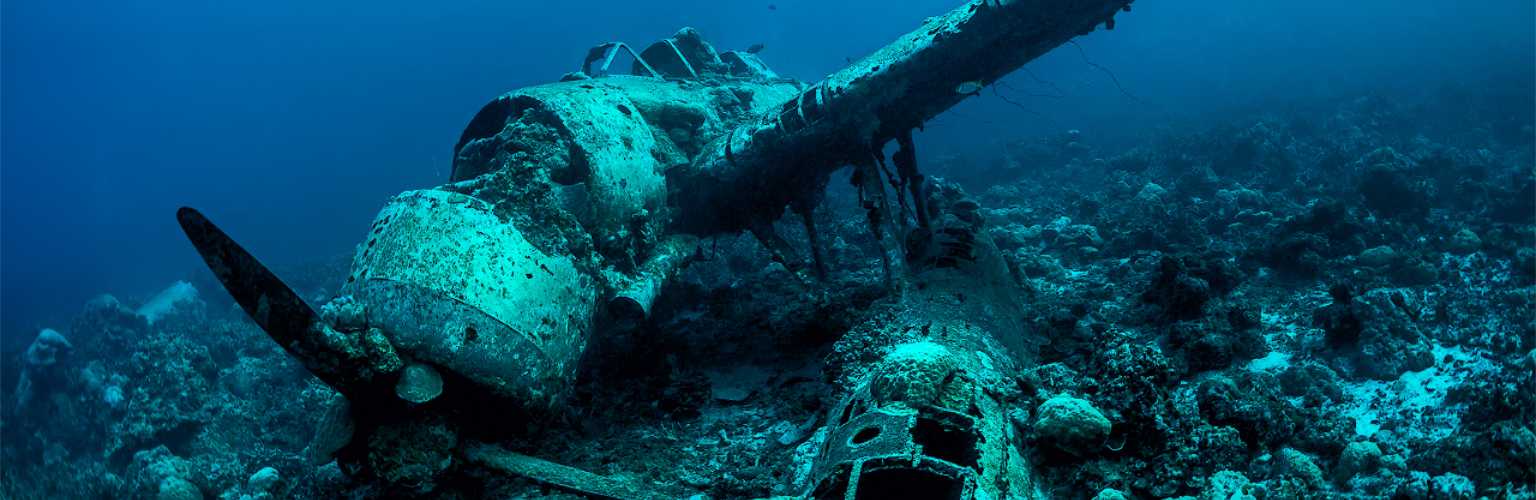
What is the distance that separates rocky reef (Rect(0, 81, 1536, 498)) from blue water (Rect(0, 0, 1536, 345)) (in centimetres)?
353

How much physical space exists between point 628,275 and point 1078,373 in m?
3.76

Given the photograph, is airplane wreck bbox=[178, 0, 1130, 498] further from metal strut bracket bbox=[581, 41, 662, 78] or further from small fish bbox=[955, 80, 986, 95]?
metal strut bracket bbox=[581, 41, 662, 78]

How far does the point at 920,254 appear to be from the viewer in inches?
259

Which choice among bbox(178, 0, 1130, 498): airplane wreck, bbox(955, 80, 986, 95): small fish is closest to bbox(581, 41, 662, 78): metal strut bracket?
bbox(178, 0, 1130, 498): airplane wreck

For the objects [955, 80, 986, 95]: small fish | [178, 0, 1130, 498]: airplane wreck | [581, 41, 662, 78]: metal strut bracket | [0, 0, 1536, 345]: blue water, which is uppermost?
[0, 0, 1536, 345]: blue water

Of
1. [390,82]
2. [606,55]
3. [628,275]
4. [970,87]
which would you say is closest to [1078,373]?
[970,87]

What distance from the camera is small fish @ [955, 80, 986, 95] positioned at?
5.97 m

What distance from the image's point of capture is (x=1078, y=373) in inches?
196

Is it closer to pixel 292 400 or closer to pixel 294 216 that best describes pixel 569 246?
pixel 292 400

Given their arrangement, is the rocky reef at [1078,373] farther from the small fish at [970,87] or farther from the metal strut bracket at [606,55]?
the metal strut bracket at [606,55]

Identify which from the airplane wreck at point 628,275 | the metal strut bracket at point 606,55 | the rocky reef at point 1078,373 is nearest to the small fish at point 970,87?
the airplane wreck at point 628,275

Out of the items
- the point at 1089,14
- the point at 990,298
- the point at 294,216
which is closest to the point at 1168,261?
the point at 990,298

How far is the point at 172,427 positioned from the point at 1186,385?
11.7 metres

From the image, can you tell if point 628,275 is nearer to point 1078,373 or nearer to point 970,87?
point 970,87
